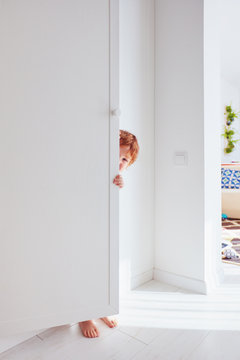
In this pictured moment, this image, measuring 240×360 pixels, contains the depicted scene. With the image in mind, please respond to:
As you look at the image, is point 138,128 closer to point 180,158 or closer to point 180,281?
point 180,158

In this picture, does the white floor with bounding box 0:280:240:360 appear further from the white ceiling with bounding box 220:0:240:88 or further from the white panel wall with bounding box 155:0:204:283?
the white ceiling with bounding box 220:0:240:88

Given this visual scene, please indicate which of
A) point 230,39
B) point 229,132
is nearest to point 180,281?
point 230,39

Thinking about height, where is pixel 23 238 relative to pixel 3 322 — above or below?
above

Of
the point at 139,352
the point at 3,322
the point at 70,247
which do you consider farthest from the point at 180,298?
the point at 3,322

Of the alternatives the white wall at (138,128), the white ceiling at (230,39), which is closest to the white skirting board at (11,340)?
the white wall at (138,128)

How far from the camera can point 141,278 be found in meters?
1.92

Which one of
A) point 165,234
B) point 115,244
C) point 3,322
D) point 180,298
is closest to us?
point 3,322

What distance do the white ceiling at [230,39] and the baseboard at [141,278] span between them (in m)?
2.82

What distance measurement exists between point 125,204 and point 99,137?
24.6 inches

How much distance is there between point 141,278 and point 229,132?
4052mm

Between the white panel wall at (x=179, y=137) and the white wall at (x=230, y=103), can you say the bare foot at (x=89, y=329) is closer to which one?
Answer: the white panel wall at (x=179, y=137)

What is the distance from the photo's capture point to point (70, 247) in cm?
122

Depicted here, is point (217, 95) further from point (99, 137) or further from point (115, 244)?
point (115, 244)

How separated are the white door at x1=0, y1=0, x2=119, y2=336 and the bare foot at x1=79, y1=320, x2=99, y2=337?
0.10m
